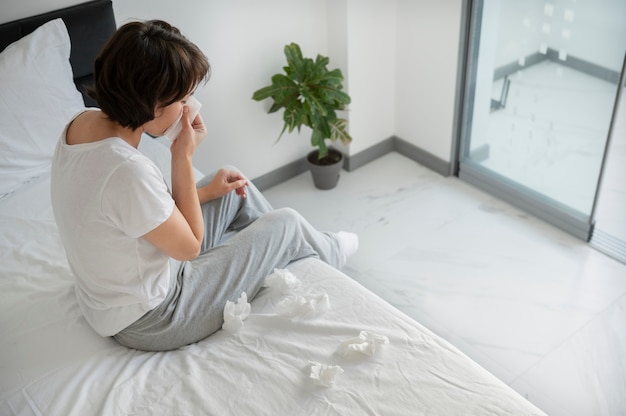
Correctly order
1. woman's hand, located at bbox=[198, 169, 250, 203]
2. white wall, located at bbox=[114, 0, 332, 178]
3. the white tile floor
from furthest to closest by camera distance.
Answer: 1. white wall, located at bbox=[114, 0, 332, 178]
2. the white tile floor
3. woman's hand, located at bbox=[198, 169, 250, 203]

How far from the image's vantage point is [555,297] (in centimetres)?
224

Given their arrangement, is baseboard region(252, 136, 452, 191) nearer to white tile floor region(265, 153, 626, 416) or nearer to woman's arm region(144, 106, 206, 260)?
white tile floor region(265, 153, 626, 416)

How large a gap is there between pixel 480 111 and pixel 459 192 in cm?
36

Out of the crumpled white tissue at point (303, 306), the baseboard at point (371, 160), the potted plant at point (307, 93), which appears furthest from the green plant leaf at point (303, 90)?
the crumpled white tissue at point (303, 306)

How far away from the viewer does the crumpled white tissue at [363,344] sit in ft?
4.79

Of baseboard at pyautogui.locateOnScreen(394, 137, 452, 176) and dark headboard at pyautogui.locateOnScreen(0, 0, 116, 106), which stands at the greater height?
dark headboard at pyautogui.locateOnScreen(0, 0, 116, 106)

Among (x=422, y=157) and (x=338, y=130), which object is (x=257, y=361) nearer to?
(x=338, y=130)

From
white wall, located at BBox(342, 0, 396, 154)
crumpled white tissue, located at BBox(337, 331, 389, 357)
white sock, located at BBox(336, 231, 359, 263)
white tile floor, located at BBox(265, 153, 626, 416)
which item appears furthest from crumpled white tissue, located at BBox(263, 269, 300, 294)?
white wall, located at BBox(342, 0, 396, 154)

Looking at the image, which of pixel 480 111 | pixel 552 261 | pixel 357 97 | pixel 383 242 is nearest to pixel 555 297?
pixel 552 261

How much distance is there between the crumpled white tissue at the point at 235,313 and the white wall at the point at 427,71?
5.12 ft

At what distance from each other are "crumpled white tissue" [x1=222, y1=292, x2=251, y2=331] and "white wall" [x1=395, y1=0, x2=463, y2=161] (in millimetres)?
1562

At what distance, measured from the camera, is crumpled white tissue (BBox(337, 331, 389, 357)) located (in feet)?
4.79

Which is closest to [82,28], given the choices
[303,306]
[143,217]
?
[143,217]

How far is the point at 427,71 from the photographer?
283 centimetres
